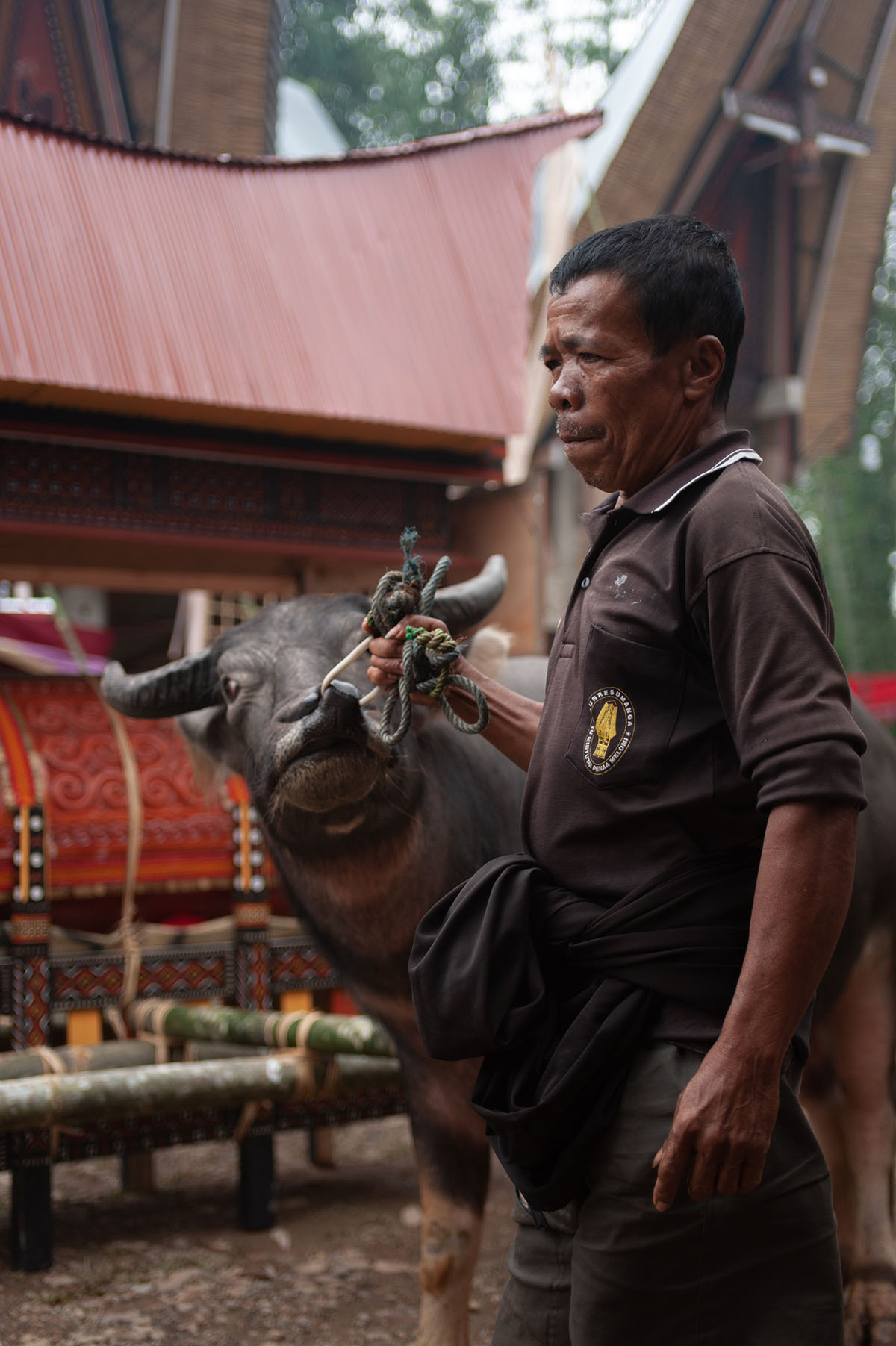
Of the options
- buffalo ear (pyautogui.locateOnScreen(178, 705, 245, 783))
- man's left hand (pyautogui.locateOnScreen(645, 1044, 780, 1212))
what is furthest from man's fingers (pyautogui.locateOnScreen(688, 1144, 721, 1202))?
buffalo ear (pyautogui.locateOnScreen(178, 705, 245, 783))

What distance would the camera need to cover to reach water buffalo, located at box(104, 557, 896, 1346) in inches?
103

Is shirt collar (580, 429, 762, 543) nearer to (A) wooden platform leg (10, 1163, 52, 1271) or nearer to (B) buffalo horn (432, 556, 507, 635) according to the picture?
(B) buffalo horn (432, 556, 507, 635)

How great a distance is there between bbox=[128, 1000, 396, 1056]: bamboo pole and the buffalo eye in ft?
3.69

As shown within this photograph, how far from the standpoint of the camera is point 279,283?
456cm

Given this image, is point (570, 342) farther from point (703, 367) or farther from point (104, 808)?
point (104, 808)

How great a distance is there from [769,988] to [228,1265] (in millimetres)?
3040

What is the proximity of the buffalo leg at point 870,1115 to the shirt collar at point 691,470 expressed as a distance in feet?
7.18

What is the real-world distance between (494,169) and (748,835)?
14.2ft

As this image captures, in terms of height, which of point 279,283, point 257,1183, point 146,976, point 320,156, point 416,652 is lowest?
point 257,1183

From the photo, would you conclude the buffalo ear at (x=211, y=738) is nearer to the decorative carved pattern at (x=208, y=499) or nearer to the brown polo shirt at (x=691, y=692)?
the decorative carved pattern at (x=208, y=499)

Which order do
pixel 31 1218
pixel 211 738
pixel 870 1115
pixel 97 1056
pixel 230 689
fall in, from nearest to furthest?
pixel 230 689 < pixel 211 738 < pixel 870 1115 < pixel 31 1218 < pixel 97 1056

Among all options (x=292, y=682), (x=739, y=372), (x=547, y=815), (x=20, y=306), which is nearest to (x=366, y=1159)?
(x=292, y=682)

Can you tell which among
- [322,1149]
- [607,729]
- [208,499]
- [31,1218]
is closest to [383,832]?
[607,729]

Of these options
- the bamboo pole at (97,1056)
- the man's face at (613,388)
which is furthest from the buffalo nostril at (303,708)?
the bamboo pole at (97,1056)
